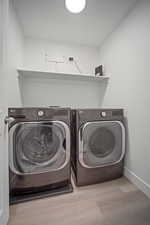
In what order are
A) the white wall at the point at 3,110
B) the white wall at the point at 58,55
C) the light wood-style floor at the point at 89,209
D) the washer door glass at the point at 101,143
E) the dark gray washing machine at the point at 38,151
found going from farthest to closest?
the white wall at the point at 58,55 < the washer door glass at the point at 101,143 < the dark gray washing machine at the point at 38,151 < the light wood-style floor at the point at 89,209 < the white wall at the point at 3,110

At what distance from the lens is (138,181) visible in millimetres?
1395

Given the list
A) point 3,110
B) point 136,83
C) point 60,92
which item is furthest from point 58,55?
point 3,110

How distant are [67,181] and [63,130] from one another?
61cm

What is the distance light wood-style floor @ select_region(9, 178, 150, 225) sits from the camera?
101 centimetres

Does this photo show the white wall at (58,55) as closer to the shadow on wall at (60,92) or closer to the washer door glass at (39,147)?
the shadow on wall at (60,92)

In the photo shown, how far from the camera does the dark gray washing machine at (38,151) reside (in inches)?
46.3

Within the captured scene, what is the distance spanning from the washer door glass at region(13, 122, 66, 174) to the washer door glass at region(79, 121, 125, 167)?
247mm

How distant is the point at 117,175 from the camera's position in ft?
5.18

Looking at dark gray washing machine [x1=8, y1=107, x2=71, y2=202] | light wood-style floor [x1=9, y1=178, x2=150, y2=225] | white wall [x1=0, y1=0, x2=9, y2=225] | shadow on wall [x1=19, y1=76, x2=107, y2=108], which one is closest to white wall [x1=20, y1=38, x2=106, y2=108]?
shadow on wall [x1=19, y1=76, x2=107, y2=108]

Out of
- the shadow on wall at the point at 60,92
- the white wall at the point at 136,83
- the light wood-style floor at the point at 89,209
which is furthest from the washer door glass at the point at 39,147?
the shadow on wall at the point at 60,92

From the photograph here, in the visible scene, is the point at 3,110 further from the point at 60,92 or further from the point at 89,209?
the point at 60,92

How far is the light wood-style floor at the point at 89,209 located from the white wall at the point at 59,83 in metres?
1.44

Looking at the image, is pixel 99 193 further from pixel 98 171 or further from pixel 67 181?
pixel 67 181

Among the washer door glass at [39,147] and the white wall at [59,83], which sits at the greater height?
the white wall at [59,83]
